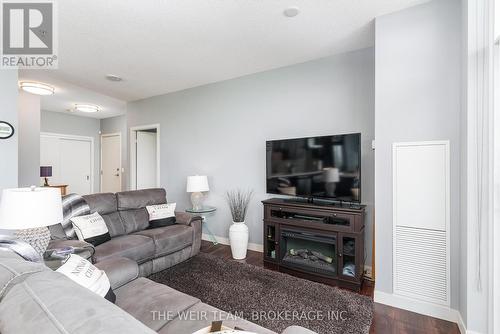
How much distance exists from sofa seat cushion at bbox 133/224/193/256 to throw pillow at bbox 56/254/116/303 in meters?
1.51

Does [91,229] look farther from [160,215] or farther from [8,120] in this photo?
[8,120]

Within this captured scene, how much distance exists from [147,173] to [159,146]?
1014 millimetres

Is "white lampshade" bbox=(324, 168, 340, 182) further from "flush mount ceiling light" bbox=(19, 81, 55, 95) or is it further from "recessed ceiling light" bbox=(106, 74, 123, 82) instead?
"flush mount ceiling light" bbox=(19, 81, 55, 95)

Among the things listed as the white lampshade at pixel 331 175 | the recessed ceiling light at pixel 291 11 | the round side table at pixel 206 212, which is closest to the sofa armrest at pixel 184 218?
the round side table at pixel 206 212

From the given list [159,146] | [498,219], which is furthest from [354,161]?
[159,146]

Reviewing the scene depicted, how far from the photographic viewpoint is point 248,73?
363cm

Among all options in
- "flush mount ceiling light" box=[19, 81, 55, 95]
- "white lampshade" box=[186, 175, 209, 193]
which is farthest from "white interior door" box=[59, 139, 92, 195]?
"white lampshade" box=[186, 175, 209, 193]

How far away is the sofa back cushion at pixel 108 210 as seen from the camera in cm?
282

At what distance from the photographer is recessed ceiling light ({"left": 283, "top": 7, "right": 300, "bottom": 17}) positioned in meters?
2.13

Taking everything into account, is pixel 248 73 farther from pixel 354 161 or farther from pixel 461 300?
pixel 461 300

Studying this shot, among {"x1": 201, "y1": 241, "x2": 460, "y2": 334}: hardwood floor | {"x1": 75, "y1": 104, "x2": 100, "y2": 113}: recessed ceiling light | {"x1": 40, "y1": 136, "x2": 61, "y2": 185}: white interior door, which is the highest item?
{"x1": 75, "y1": 104, "x2": 100, "y2": 113}: recessed ceiling light

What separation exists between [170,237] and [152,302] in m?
1.54

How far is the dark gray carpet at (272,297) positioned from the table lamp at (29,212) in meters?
1.32

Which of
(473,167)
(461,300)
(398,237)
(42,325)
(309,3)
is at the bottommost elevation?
(461,300)
